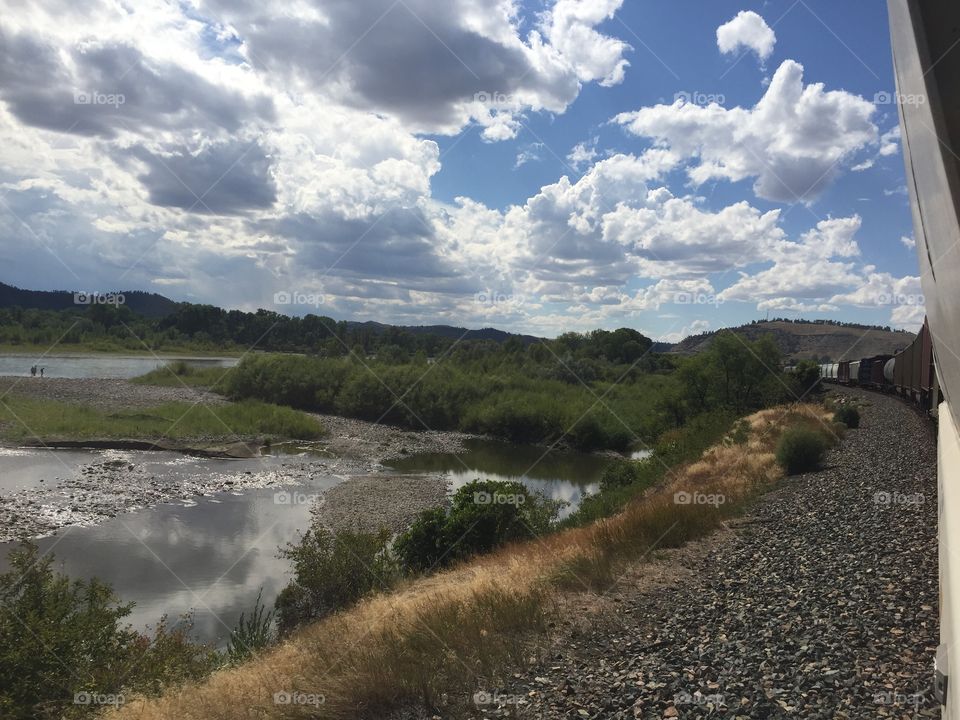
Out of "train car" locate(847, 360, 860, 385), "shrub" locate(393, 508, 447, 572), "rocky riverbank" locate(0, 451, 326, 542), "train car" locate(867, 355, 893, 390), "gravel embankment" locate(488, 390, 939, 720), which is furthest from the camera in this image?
"train car" locate(847, 360, 860, 385)

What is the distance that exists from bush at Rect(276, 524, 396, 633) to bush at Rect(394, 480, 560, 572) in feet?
4.41

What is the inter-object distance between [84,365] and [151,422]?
272ft

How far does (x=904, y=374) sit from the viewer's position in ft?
97.2

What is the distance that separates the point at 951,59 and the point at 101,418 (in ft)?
186

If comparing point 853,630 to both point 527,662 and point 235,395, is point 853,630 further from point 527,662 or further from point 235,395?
point 235,395

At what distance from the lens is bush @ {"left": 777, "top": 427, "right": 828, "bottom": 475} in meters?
18.3

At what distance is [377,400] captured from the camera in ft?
234

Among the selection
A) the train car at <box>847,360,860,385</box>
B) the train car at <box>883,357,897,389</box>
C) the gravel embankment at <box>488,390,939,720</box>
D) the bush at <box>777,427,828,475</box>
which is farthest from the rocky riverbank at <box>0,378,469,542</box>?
the train car at <box>847,360,860,385</box>

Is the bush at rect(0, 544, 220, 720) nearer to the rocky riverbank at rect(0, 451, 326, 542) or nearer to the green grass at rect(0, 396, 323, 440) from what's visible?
the rocky riverbank at rect(0, 451, 326, 542)

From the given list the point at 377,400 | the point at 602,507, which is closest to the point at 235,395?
the point at 377,400

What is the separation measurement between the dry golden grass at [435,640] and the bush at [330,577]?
6.99 ft

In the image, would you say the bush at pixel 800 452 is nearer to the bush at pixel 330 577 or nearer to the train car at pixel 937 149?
the bush at pixel 330 577

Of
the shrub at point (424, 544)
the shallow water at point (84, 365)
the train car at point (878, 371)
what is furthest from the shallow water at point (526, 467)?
the shallow water at point (84, 365)

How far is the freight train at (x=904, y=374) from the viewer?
20536 mm
